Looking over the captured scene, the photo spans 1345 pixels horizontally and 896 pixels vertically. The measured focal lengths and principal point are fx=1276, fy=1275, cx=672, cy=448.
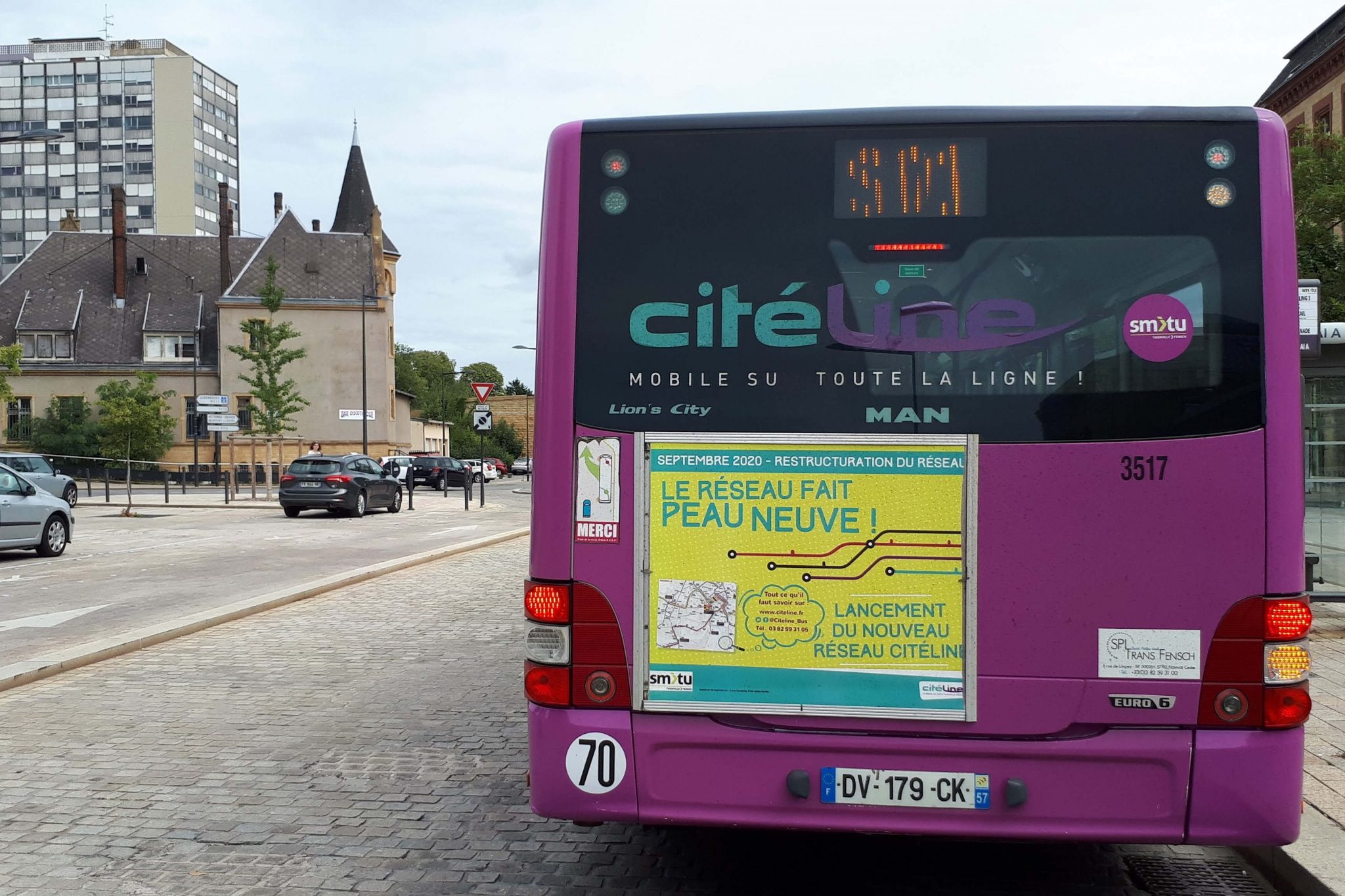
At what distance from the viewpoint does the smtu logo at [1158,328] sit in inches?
157

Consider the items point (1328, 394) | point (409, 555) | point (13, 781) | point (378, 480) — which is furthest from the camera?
point (378, 480)

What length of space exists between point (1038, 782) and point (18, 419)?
7843 cm

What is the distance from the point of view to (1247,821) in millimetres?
3908

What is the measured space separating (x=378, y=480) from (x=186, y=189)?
102 metres

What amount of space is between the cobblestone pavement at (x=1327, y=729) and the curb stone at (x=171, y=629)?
7896mm

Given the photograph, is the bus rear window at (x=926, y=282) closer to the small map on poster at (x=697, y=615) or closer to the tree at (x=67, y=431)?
the small map on poster at (x=697, y=615)

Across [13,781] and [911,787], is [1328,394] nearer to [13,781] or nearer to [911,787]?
[911,787]

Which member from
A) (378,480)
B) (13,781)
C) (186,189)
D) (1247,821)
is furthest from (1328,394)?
(186,189)

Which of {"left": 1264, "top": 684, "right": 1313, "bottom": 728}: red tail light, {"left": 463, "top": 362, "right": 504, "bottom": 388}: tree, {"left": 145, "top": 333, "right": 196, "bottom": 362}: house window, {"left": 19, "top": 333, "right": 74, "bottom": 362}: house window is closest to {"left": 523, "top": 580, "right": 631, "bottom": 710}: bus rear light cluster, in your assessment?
{"left": 1264, "top": 684, "right": 1313, "bottom": 728}: red tail light

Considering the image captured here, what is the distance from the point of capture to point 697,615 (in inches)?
161

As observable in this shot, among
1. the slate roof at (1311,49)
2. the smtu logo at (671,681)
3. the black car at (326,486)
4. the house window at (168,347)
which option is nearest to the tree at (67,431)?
the house window at (168,347)

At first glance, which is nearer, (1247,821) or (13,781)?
(1247,821)

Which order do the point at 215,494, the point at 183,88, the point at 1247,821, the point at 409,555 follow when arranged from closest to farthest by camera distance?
the point at 1247,821
the point at 409,555
the point at 215,494
the point at 183,88

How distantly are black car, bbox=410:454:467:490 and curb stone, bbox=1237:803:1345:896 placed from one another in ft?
176
